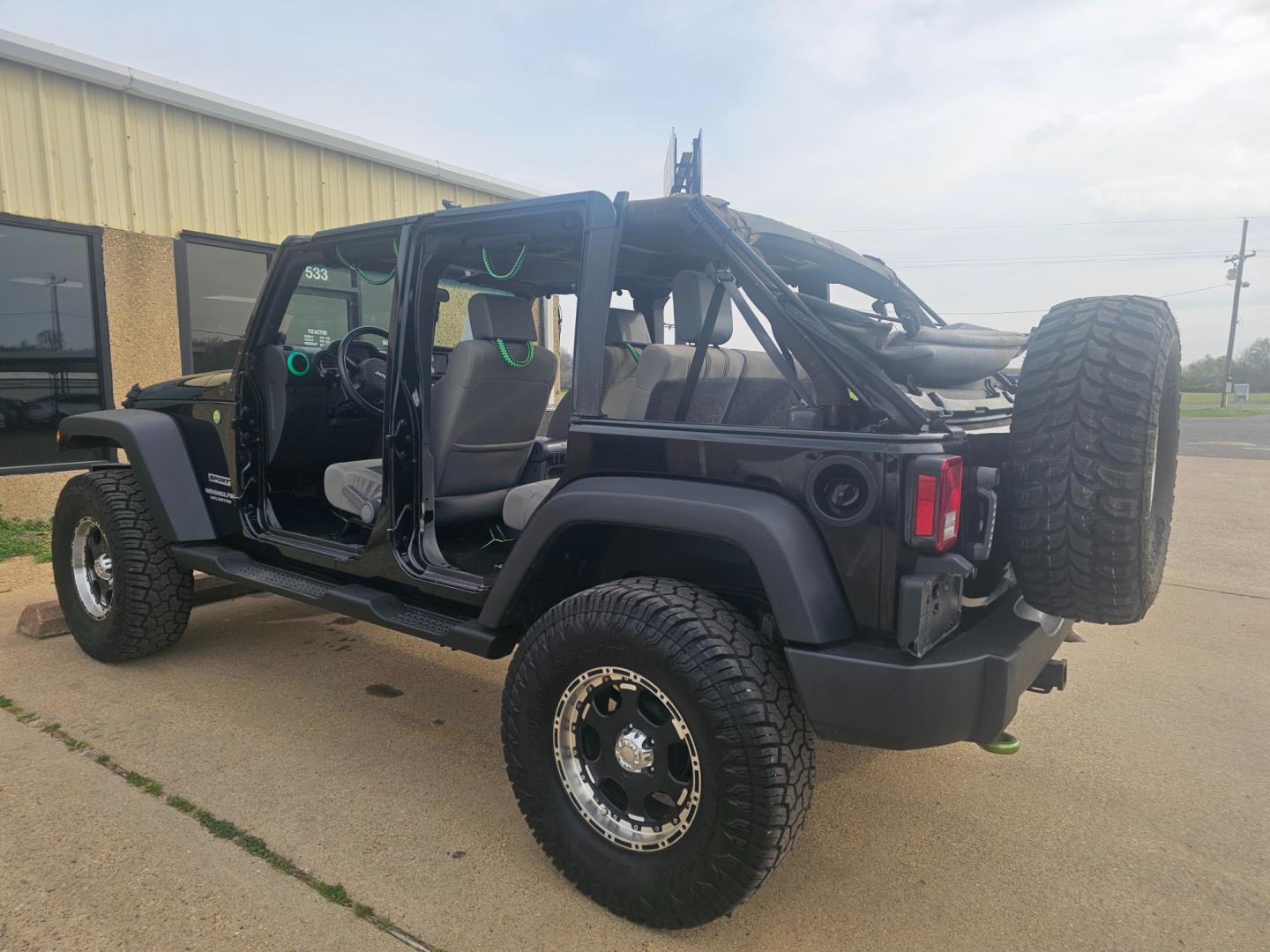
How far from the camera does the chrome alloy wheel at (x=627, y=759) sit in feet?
6.97

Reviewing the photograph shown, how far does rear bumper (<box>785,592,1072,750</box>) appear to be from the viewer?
1.91 metres

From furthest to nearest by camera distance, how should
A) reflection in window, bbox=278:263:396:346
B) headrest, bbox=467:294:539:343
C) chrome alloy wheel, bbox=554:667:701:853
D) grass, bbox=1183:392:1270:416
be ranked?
grass, bbox=1183:392:1270:416 < reflection in window, bbox=278:263:396:346 < headrest, bbox=467:294:539:343 < chrome alloy wheel, bbox=554:667:701:853

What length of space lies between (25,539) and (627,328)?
5729 mm

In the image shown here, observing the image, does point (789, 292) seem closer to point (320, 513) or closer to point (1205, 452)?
point (320, 513)

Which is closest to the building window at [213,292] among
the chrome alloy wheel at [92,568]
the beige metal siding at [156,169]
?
the beige metal siding at [156,169]

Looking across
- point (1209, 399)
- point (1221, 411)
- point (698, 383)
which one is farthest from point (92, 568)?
point (1209, 399)

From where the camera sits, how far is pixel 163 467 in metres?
3.77

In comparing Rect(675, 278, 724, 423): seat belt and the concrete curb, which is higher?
Rect(675, 278, 724, 423): seat belt

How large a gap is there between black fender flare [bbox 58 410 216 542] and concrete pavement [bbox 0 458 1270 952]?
73 centimetres

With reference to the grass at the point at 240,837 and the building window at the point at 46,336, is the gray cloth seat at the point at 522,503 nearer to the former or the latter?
the grass at the point at 240,837

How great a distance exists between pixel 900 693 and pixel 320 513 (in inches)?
123

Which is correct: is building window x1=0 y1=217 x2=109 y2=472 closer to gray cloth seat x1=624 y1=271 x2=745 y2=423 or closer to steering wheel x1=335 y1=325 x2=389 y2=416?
steering wheel x1=335 y1=325 x2=389 y2=416

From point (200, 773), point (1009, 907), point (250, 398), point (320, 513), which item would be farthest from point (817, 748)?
point (250, 398)

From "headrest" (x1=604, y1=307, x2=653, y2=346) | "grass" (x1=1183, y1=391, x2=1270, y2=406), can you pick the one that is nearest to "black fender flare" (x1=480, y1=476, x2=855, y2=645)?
"headrest" (x1=604, y1=307, x2=653, y2=346)
